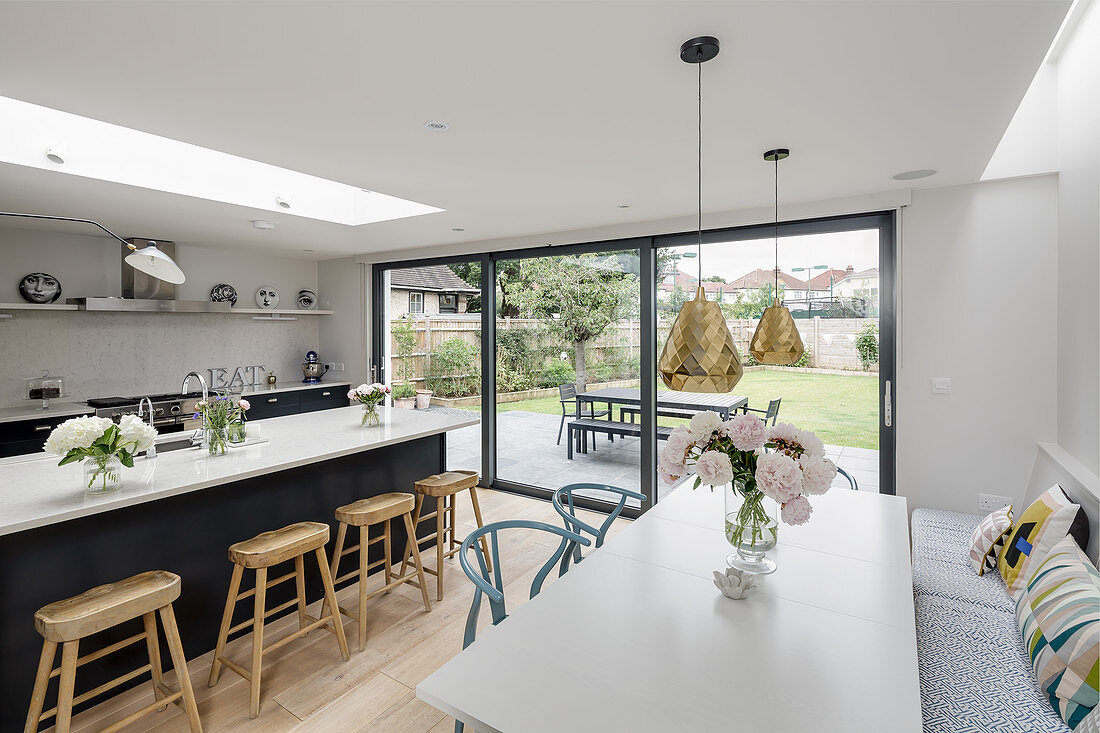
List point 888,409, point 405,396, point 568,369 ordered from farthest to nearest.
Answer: point 405,396
point 568,369
point 888,409

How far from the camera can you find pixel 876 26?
60.3 inches

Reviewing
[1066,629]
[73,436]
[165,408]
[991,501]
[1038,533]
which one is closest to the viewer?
[1066,629]

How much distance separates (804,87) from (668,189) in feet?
4.52

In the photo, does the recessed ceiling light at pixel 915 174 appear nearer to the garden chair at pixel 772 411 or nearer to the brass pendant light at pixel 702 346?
the garden chair at pixel 772 411

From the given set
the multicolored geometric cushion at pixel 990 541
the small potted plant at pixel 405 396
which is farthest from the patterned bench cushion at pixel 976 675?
the small potted plant at pixel 405 396

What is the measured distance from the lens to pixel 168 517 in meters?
2.44

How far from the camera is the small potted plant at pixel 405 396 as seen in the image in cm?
580

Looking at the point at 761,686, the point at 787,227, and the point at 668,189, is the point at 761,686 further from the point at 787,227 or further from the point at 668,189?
the point at 787,227

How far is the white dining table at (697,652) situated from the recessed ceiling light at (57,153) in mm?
3115

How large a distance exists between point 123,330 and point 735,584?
5541 mm

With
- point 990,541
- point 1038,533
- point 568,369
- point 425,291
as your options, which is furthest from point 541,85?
point 425,291

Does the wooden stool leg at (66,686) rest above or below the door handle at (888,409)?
below

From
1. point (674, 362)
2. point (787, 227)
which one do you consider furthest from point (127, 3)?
point (787, 227)

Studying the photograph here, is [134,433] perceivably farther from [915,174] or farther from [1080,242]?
[1080,242]
